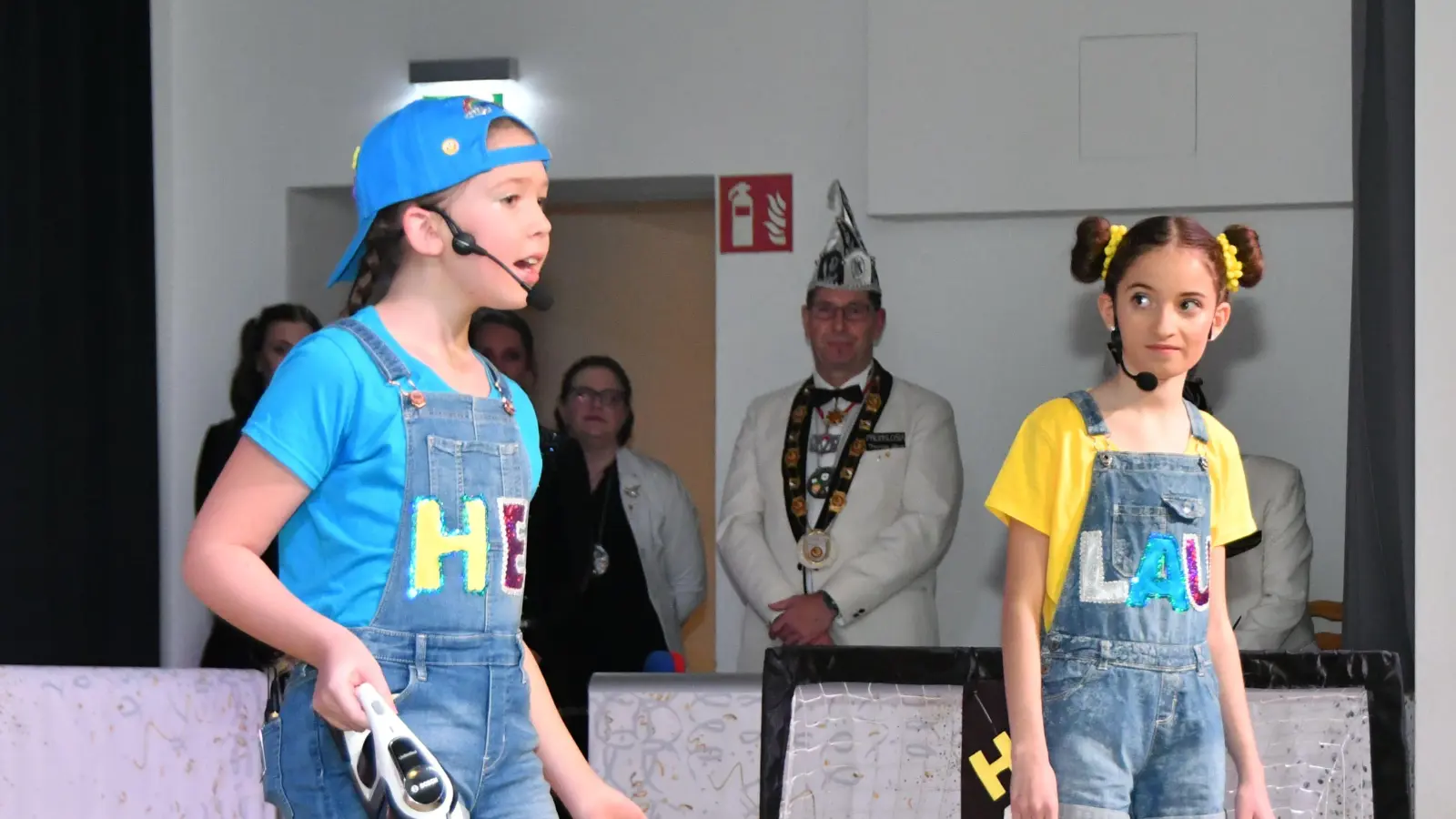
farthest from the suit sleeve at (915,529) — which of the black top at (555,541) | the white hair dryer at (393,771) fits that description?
the white hair dryer at (393,771)

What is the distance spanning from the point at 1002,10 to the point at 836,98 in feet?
1.97

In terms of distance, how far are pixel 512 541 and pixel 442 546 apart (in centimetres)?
10

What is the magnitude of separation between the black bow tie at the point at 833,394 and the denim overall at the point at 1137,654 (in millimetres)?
2338

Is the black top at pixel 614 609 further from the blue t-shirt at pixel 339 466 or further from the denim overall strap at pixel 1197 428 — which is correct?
the blue t-shirt at pixel 339 466

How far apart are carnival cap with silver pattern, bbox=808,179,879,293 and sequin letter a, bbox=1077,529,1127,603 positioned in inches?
97.6

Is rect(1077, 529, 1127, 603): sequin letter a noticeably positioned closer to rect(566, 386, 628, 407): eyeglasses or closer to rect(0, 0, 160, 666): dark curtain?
rect(566, 386, 628, 407): eyeglasses

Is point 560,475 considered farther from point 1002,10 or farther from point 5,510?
point 1002,10

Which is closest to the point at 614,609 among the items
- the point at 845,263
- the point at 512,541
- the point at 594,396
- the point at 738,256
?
the point at 594,396

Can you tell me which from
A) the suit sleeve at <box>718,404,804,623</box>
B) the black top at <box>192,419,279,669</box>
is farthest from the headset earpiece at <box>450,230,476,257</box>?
the suit sleeve at <box>718,404,804,623</box>

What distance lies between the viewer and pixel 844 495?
4762mm

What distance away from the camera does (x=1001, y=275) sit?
5652 mm

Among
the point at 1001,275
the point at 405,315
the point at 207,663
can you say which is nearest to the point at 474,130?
the point at 405,315

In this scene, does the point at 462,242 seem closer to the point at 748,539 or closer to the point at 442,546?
the point at 442,546

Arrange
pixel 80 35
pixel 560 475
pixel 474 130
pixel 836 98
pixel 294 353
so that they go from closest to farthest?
1. pixel 294 353
2. pixel 474 130
3. pixel 560 475
4. pixel 80 35
5. pixel 836 98
